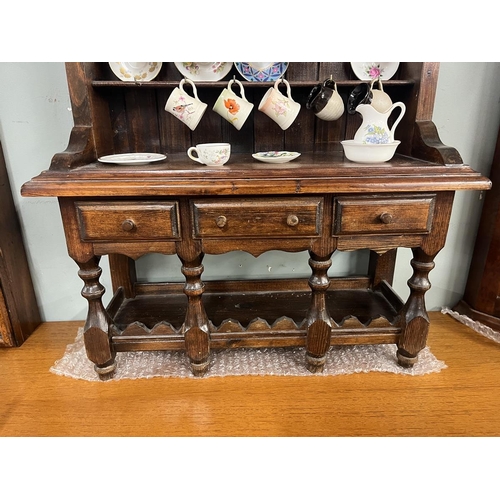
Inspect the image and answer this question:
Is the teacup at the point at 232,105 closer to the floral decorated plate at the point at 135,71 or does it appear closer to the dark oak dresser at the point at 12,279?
the floral decorated plate at the point at 135,71

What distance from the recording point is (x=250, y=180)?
3.09 feet

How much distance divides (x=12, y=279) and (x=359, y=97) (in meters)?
1.29

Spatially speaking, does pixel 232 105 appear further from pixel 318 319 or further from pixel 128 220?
pixel 318 319

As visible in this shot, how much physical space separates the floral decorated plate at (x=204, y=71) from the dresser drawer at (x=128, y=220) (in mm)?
491

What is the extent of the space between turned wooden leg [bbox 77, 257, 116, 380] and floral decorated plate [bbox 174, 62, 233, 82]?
64 centimetres

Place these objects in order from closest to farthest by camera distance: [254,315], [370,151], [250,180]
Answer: [250,180] → [370,151] → [254,315]

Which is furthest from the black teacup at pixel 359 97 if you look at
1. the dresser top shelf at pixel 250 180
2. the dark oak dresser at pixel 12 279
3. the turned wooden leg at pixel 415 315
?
the dark oak dresser at pixel 12 279

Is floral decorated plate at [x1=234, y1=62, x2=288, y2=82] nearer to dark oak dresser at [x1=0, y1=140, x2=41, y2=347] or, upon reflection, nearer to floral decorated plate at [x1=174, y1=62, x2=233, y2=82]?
floral decorated plate at [x1=174, y1=62, x2=233, y2=82]

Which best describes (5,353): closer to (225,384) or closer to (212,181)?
(225,384)

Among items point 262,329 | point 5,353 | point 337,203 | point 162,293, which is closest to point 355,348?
point 262,329

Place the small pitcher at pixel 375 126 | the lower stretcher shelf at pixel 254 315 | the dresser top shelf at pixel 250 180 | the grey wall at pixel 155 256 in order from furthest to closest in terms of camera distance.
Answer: the grey wall at pixel 155 256 < the lower stretcher shelf at pixel 254 315 < the small pitcher at pixel 375 126 < the dresser top shelf at pixel 250 180

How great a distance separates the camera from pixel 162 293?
1.44 m

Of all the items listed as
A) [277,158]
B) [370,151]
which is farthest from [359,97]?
[277,158]

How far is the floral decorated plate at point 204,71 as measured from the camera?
120cm
